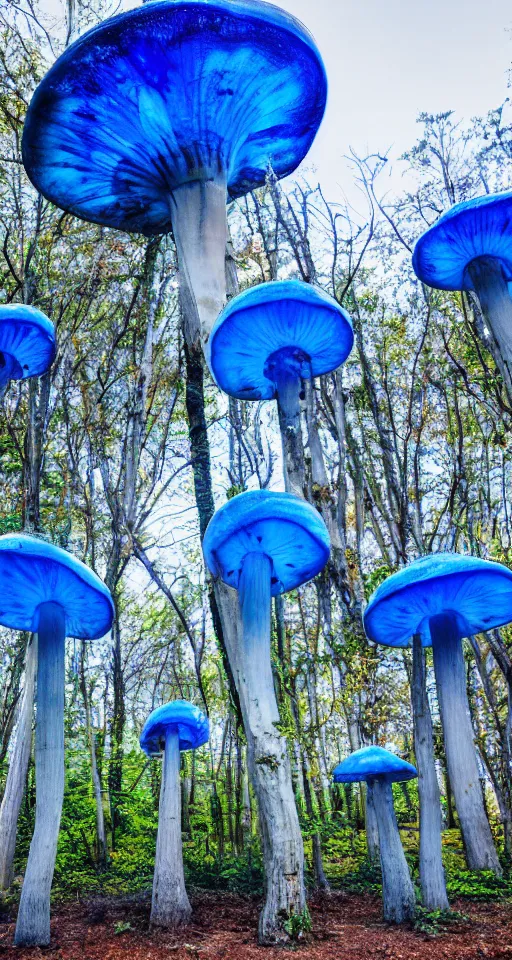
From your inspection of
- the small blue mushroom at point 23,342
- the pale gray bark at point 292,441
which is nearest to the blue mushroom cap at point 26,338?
the small blue mushroom at point 23,342

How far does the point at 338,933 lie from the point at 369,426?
794cm

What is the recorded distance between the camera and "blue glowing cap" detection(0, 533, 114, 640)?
4.29 meters

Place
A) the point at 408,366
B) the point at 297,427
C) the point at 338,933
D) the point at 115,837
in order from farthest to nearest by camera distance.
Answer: the point at 408,366, the point at 115,837, the point at 297,427, the point at 338,933

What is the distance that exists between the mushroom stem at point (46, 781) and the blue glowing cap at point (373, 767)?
1965 millimetres

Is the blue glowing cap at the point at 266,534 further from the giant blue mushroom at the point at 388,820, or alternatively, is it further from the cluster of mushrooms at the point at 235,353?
the giant blue mushroom at the point at 388,820

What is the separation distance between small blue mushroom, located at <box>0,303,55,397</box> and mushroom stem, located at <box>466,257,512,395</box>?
3.82 m

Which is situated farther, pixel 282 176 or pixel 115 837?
pixel 115 837

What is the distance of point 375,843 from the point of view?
622 centimetres

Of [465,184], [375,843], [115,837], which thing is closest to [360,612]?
[375,843]

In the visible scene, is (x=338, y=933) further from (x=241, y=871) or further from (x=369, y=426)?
(x=369, y=426)

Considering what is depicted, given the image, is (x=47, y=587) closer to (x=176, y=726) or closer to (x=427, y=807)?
(x=176, y=726)

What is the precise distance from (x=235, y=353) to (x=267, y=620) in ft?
7.51

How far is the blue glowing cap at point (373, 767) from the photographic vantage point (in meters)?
4.56

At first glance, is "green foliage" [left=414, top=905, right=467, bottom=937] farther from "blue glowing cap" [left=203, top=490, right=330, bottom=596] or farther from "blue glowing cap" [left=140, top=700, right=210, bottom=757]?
"blue glowing cap" [left=203, top=490, right=330, bottom=596]
